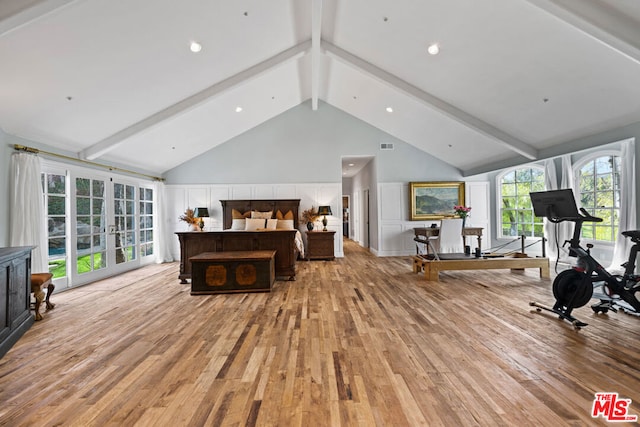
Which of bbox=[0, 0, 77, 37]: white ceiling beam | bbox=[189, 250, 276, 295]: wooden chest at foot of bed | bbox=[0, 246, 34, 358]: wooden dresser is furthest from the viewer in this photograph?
bbox=[189, 250, 276, 295]: wooden chest at foot of bed

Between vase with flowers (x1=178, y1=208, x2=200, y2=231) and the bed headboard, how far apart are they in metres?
0.68

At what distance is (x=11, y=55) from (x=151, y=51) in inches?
51.5

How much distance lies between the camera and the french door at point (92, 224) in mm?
4891

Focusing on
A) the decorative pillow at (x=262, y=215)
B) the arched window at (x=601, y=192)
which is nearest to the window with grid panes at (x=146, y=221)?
the decorative pillow at (x=262, y=215)

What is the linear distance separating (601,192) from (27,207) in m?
9.68

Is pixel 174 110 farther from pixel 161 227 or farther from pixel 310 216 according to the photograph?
pixel 310 216

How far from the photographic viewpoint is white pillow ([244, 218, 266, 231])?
24.5 feet

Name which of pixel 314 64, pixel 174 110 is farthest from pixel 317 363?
pixel 314 64

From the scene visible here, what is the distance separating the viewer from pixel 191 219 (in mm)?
7746

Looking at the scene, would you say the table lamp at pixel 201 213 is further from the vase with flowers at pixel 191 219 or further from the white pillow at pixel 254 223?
the white pillow at pixel 254 223

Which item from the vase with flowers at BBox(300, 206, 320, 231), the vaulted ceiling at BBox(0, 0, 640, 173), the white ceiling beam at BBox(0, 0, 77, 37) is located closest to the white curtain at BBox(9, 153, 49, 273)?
the vaulted ceiling at BBox(0, 0, 640, 173)

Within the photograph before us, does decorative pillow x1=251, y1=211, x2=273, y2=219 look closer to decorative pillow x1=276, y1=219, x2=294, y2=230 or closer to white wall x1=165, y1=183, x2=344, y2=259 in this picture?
decorative pillow x1=276, y1=219, x2=294, y2=230

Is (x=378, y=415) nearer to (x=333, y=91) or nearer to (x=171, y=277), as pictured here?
(x=171, y=277)

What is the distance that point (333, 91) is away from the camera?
294 inches
